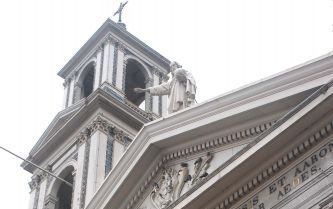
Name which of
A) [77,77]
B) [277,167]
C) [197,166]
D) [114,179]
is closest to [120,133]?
[77,77]

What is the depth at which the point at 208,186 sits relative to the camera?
14.8 meters

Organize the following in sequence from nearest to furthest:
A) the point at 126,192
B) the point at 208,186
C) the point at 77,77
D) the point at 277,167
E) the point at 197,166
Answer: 1. the point at 277,167
2. the point at 208,186
3. the point at 197,166
4. the point at 126,192
5. the point at 77,77

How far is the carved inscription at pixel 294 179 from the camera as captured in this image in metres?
13.2

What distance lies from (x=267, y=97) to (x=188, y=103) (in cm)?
320

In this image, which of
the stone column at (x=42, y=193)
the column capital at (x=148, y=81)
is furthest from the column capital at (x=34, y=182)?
the column capital at (x=148, y=81)

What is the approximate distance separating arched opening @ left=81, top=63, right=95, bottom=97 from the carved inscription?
18243mm

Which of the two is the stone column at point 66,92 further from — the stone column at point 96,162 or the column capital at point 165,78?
the stone column at point 96,162

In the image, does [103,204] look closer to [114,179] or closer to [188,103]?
[114,179]

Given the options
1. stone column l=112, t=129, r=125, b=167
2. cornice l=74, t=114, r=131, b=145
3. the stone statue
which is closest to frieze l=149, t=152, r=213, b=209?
the stone statue

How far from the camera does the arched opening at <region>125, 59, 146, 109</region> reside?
32.0 metres

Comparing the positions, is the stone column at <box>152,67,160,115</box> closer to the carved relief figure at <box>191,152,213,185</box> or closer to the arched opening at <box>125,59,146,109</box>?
the arched opening at <box>125,59,146,109</box>

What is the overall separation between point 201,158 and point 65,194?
13444 millimetres

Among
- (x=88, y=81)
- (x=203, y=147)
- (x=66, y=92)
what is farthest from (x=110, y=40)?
(x=203, y=147)

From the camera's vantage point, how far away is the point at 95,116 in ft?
89.2
